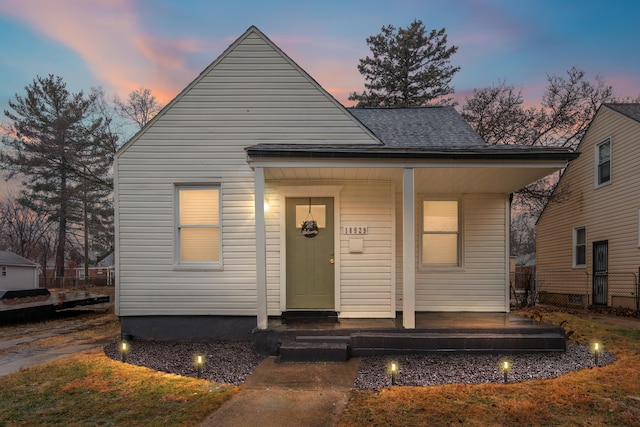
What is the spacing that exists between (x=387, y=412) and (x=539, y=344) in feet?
10.6

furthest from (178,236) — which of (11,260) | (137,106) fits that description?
(11,260)

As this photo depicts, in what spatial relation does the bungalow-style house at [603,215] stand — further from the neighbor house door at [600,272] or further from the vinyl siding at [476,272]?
the vinyl siding at [476,272]

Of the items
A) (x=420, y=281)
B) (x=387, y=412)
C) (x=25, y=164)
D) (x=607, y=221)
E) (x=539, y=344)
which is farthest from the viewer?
(x=25, y=164)

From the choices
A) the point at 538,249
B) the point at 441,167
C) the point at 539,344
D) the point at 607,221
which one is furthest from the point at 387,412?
the point at 538,249

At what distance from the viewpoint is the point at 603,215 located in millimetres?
12789

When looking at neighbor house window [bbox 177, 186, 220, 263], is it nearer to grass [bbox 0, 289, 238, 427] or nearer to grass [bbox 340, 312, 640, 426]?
grass [bbox 0, 289, 238, 427]

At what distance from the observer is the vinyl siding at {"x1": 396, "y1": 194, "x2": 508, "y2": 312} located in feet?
25.3

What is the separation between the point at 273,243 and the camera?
6.91 meters

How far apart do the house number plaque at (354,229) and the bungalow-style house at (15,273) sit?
63.1 feet

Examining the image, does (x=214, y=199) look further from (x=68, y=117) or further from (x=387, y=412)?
(x=68, y=117)

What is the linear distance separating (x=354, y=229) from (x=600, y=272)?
10.9 metres

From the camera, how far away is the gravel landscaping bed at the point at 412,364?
4523mm

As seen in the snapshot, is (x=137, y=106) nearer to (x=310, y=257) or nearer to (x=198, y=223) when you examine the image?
(x=198, y=223)

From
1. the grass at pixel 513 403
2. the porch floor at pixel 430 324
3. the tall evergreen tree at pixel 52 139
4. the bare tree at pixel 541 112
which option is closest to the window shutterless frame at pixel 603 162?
the bare tree at pixel 541 112
